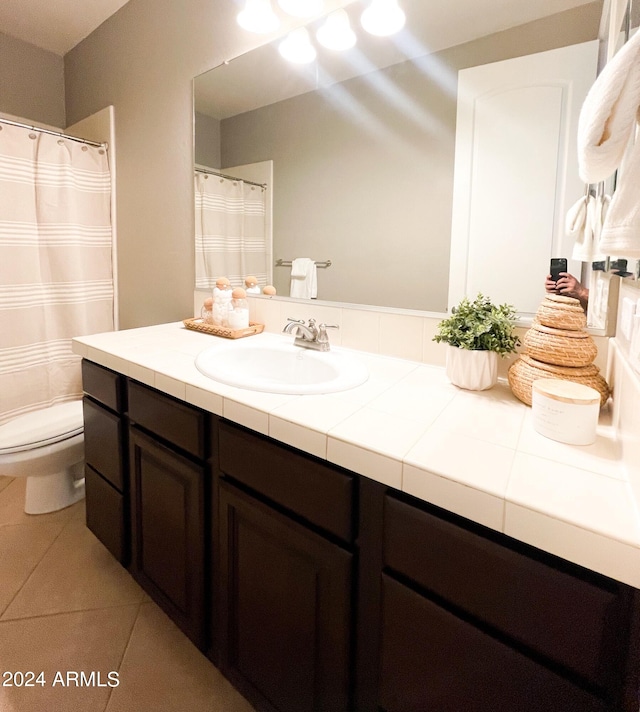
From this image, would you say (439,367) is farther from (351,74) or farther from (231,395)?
(351,74)

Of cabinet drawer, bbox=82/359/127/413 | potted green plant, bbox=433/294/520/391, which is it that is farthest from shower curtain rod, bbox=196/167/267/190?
potted green plant, bbox=433/294/520/391

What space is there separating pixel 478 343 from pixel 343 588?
0.63 metres

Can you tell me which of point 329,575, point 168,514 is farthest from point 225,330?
point 329,575

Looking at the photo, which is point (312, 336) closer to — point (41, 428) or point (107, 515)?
point (107, 515)

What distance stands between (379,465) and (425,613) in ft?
0.82

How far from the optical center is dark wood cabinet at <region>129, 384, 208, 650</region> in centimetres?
112

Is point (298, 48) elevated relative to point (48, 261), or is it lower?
elevated

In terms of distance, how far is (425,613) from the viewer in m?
0.70

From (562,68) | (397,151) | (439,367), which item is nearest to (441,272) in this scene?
(439,367)

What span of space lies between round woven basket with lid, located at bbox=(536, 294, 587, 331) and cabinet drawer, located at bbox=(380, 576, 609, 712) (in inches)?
24.9

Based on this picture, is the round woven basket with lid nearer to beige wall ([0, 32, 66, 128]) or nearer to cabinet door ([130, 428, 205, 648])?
cabinet door ([130, 428, 205, 648])

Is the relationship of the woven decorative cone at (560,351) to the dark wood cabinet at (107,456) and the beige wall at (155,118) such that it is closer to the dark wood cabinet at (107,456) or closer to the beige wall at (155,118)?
the dark wood cabinet at (107,456)

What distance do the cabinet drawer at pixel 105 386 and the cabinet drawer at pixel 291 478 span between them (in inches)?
20.5

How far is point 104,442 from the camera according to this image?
1.46m
